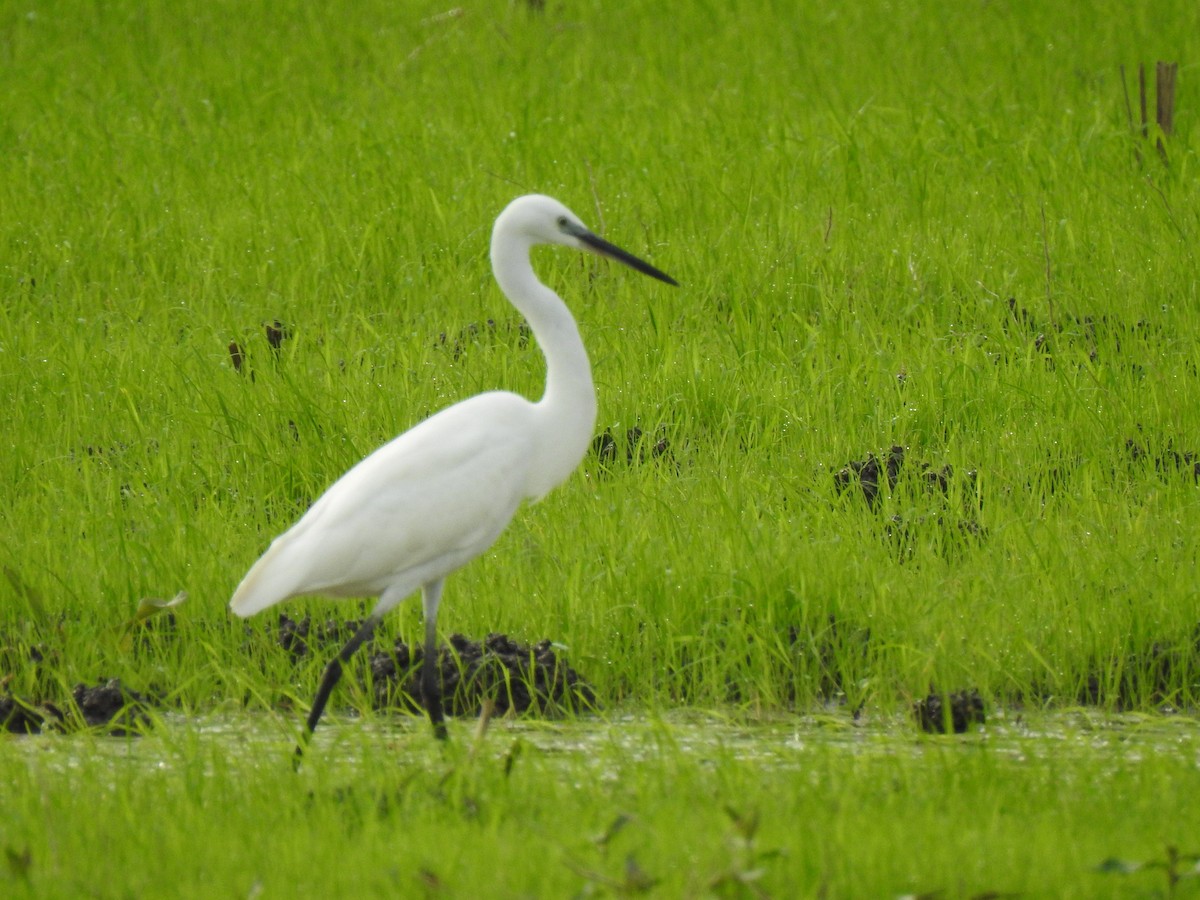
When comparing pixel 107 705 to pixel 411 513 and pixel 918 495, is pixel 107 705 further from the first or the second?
pixel 918 495

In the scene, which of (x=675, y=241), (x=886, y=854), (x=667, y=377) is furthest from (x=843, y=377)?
(x=886, y=854)

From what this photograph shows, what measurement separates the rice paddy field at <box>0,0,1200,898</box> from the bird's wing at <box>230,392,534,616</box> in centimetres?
38

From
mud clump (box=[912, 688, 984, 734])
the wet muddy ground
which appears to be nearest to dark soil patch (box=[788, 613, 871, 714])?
the wet muddy ground

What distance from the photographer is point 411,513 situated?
3.78 m

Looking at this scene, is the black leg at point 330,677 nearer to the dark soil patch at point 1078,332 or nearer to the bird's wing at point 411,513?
the bird's wing at point 411,513

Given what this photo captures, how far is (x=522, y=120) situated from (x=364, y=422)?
343 cm

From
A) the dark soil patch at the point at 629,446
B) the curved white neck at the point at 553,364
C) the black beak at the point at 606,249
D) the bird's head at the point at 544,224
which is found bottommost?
the dark soil patch at the point at 629,446

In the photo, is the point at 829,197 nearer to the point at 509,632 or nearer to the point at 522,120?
the point at 522,120

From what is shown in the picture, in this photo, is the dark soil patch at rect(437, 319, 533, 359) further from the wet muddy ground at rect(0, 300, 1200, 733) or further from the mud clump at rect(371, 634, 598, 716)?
the mud clump at rect(371, 634, 598, 716)

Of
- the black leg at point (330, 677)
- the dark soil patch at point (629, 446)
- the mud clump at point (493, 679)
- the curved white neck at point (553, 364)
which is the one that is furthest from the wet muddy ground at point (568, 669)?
the dark soil patch at point (629, 446)

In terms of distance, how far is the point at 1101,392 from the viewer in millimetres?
5648

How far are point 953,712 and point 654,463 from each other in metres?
1.90

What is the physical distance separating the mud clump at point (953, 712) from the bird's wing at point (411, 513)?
1157 mm

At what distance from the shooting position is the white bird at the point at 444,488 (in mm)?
3727
